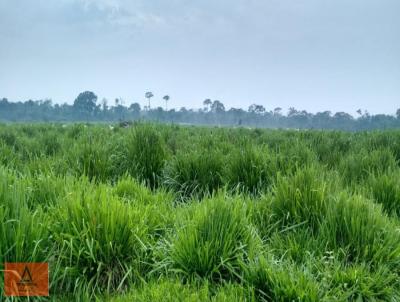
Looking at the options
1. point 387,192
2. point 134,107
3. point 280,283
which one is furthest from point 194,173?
point 134,107

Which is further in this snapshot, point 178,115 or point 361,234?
point 178,115

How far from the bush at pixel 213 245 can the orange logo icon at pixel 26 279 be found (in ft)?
2.33

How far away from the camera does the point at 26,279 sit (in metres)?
2.04

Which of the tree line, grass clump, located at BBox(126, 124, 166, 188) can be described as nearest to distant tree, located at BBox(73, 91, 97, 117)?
the tree line

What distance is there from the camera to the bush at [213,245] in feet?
7.71

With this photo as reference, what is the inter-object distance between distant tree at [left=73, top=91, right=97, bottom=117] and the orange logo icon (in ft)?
371

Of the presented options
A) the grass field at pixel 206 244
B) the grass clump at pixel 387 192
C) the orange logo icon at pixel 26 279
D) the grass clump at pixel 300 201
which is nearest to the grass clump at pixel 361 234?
the grass field at pixel 206 244

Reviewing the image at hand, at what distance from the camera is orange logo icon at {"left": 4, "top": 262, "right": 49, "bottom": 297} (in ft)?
6.59

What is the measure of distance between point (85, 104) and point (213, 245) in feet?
Result: 376

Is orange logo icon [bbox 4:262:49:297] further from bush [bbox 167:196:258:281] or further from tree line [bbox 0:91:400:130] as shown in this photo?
tree line [bbox 0:91:400:130]

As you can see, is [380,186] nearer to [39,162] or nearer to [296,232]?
[296,232]

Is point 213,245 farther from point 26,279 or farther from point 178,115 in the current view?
point 178,115

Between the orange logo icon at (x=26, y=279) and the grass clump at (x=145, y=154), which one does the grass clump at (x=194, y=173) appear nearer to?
the grass clump at (x=145, y=154)

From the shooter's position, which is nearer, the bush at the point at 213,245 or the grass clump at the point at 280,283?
the grass clump at the point at 280,283
